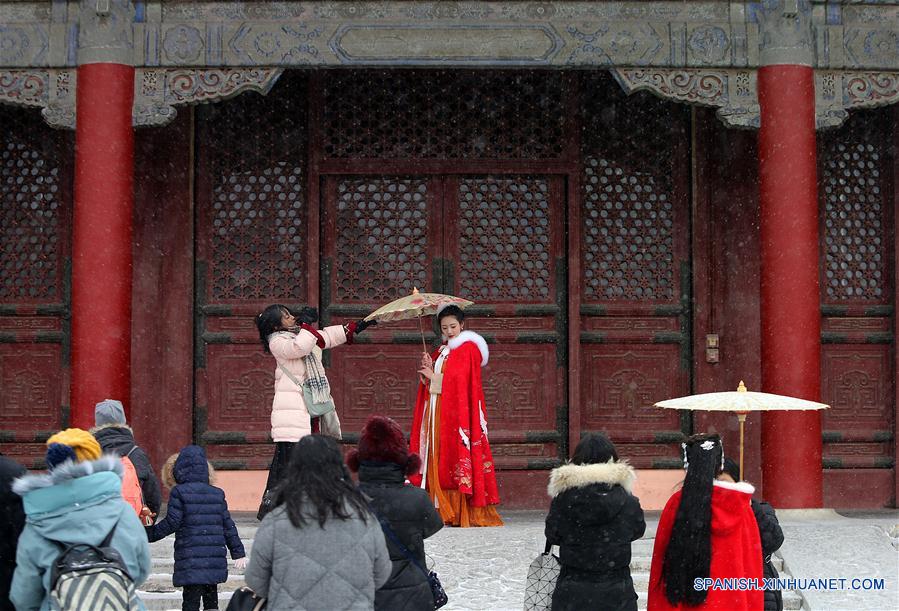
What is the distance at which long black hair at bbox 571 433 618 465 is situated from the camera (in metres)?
5.35

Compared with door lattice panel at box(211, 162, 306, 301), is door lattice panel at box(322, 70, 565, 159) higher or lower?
higher

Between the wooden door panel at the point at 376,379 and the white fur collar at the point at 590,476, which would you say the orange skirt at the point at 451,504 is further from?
the white fur collar at the point at 590,476

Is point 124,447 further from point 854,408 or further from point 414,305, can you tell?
point 854,408

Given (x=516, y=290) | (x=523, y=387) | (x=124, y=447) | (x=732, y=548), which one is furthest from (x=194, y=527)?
(x=516, y=290)

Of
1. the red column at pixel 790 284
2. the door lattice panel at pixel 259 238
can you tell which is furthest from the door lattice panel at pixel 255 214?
the red column at pixel 790 284

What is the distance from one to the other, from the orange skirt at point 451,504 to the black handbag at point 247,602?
4843mm

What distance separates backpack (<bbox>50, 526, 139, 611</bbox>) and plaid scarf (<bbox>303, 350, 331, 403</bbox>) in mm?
3850

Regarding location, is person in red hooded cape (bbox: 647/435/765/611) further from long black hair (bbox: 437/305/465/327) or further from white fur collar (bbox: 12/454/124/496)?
long black hair (bbox: 437/305/465/327)

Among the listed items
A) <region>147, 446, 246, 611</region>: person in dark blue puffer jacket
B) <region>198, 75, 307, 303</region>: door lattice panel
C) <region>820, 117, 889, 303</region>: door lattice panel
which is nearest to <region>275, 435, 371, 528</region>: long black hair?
<region>147, 446, 246, 611</region>: person in dark blue puffer jacket

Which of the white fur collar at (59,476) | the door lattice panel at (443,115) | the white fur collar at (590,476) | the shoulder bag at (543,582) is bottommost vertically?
the shoulder bag at (543,582)

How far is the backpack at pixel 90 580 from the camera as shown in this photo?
4.54m

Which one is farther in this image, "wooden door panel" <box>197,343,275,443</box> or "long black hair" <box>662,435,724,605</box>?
"wooden door panel" <box>197,343,275,443</box>

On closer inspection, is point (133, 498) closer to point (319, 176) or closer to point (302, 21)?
point (302, 21)

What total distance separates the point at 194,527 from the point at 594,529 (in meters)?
2.28
